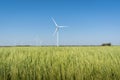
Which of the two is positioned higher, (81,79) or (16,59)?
(16,59)

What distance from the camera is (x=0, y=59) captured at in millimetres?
7367

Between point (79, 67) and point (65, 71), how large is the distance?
0.42 meters

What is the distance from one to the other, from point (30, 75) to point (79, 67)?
1.37 meters

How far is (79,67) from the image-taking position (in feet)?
22.2

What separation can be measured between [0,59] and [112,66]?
3323mm

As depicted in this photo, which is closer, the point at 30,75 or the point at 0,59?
the point at 30,75

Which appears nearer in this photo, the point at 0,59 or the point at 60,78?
the point at 60,78

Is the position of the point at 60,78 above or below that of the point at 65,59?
below

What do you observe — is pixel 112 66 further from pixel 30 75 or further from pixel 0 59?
pixel 0 59

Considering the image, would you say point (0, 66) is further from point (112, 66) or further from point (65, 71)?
point (112, 66)

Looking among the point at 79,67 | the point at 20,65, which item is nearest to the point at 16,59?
the point at 20,65

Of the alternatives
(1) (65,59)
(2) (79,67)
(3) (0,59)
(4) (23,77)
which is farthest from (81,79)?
(3) (0,59)

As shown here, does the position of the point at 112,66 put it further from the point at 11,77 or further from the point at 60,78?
the point at 11,77

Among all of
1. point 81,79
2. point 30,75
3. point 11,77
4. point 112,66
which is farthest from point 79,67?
point 11,77
